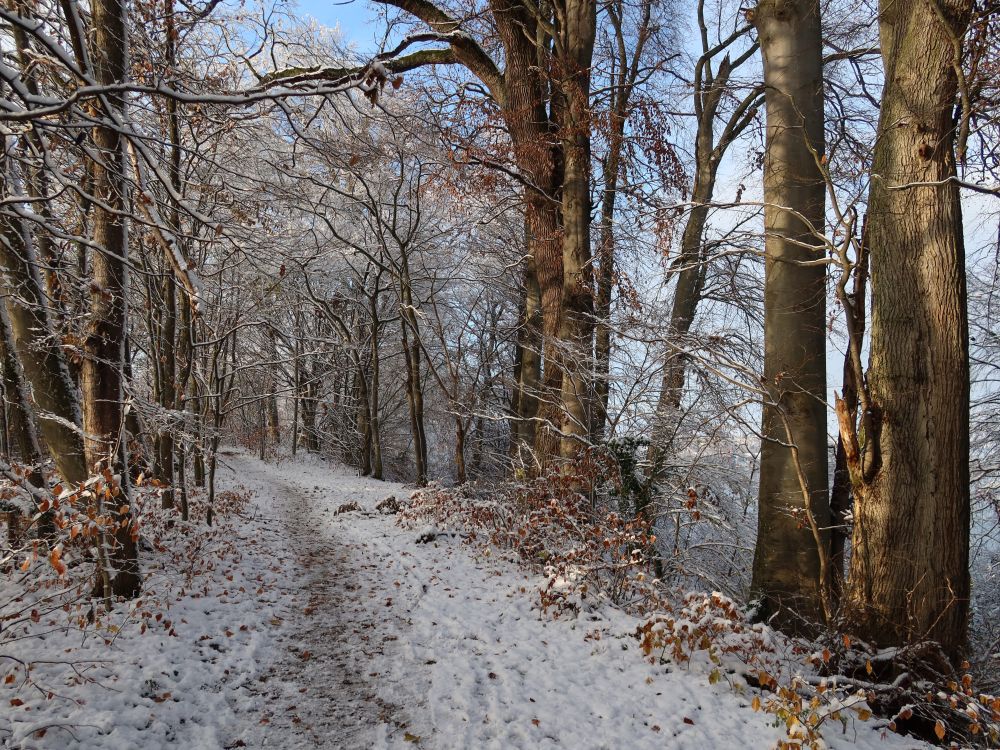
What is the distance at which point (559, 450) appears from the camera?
9125mm

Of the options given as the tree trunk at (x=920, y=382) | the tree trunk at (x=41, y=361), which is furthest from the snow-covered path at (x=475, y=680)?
the tree trunk at (x=41, y=361)

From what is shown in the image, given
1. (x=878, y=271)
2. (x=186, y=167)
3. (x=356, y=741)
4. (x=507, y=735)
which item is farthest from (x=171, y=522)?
(x=878, y=271)

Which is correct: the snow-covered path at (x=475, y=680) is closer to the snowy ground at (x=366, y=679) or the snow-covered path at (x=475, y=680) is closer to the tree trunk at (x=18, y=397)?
the snowy ground at (x=366, y=679)

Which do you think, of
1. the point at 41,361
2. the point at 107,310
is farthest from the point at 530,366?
the point at 41,361

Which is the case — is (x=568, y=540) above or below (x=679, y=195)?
below

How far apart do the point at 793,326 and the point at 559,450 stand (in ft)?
14.6

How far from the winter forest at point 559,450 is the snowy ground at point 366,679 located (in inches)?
1.3

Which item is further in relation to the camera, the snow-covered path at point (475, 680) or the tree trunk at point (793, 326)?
the tree trunk at point (793, 326)

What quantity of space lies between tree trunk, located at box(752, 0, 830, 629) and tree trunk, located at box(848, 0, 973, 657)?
125 centimetres

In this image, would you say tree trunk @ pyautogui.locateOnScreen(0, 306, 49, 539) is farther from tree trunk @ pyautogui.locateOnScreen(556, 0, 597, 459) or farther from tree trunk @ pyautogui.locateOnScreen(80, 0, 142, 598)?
tree trunk @ pyautogui.locateOnScreen(556, 0, 597, 459)

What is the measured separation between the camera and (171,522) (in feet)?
28.4

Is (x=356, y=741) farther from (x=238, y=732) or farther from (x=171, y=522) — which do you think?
(x=171, y=522)

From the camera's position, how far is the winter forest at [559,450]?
3701mm

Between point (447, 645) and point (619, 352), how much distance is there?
547cm
